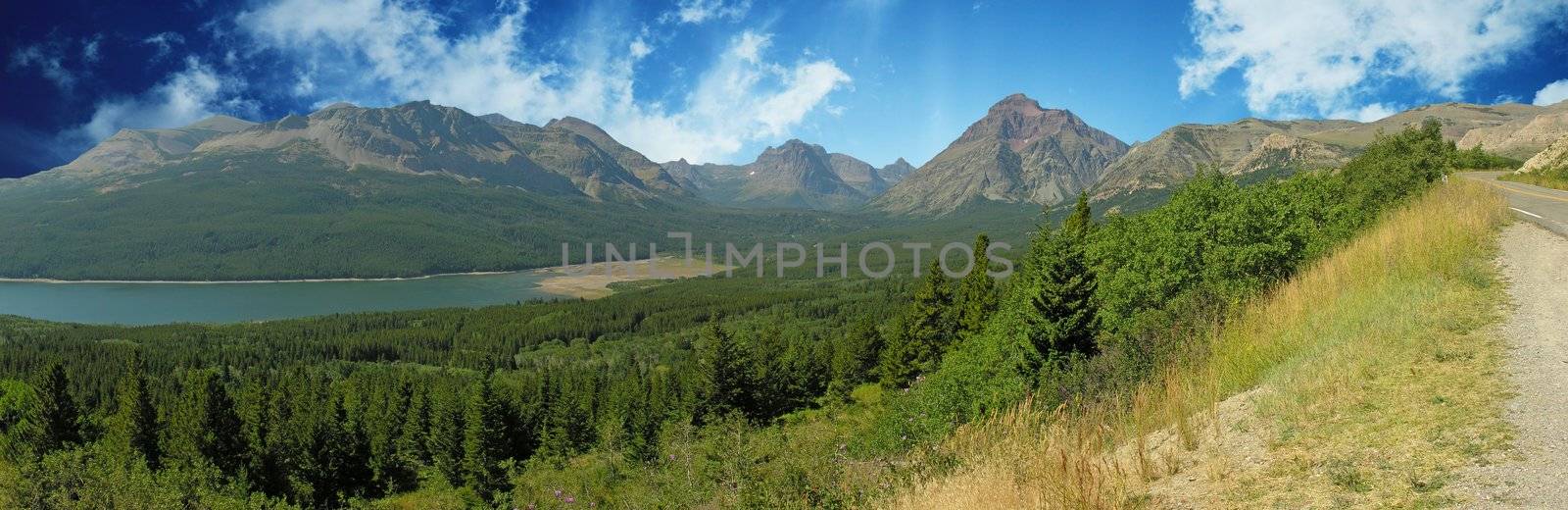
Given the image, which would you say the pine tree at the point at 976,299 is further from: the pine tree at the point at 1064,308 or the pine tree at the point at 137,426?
the pine tree at the point at 137,426

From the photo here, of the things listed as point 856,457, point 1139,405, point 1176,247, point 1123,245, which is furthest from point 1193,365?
point 1123,245

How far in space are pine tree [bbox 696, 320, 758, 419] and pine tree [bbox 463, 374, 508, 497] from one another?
17.5 meters

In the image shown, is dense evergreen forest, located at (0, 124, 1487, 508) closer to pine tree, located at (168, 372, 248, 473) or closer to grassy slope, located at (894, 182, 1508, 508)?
pine tree, located at (168, 372, 248, 473)

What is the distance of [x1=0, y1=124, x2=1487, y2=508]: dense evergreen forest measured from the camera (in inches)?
559

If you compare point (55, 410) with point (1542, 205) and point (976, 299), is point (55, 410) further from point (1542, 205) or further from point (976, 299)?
point (1542, 205)

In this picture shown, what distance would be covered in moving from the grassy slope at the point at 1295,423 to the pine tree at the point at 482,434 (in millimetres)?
51739

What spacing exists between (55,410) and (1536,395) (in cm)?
9139

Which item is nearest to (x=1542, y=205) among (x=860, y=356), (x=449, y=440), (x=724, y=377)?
(x=724, y=377)

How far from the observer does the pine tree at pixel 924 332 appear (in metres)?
51.9

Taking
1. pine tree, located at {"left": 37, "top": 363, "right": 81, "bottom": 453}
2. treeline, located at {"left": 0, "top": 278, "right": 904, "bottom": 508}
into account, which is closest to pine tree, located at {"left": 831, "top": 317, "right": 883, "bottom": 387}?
treeline, located at {"left": 0, "top": 278, "right": 904, "bottom": 508}

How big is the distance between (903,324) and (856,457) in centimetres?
4432

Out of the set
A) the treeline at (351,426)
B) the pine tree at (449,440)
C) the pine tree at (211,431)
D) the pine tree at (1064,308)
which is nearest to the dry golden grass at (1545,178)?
the pine tree at (1064,308)

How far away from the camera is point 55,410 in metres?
59.0

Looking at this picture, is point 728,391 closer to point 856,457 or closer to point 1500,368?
point 856,457
